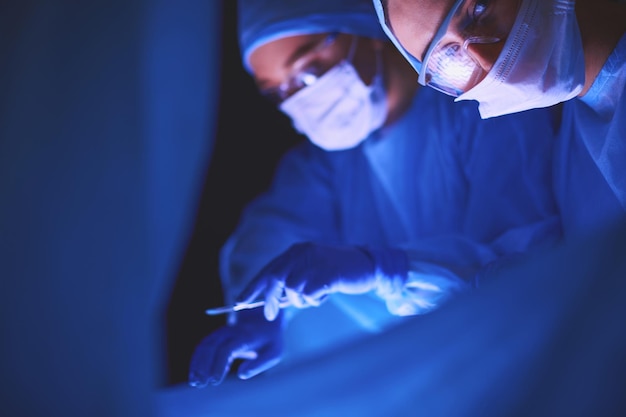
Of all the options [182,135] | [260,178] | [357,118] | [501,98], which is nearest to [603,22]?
[501,98]

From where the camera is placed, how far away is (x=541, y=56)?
0.78m

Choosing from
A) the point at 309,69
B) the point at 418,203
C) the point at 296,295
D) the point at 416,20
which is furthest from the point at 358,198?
the point at 416,20

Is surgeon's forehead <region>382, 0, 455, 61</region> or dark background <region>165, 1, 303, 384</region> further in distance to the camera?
dark background <region>165, 1, 303, 384</region>

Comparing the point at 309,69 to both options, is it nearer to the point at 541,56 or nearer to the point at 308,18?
the point at 308,18

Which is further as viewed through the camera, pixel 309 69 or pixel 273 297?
pixel 309 69

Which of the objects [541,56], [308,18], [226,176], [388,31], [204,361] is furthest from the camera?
[226,176]

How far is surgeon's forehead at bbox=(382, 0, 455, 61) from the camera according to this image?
0.82m

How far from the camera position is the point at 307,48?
53.4 inches

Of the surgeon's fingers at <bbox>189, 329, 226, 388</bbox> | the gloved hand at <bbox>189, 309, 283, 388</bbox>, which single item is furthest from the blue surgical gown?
the surgeon's fingers at <bbox>189, 329, 226, 388</bbox>

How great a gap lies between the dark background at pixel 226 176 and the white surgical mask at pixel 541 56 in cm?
97

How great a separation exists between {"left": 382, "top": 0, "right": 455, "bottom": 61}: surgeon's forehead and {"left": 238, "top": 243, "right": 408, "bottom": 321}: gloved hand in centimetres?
45

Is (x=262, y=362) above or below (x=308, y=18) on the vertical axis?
below

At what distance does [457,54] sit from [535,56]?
116 mm

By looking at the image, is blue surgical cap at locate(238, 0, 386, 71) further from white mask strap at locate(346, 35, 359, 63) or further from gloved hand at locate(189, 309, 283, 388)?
gloved hand at locate(189, 309, 283, 388)
